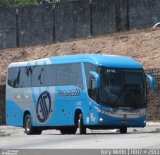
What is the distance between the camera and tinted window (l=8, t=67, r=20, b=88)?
36375mm

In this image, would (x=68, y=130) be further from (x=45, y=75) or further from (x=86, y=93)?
(x=86, y=93)

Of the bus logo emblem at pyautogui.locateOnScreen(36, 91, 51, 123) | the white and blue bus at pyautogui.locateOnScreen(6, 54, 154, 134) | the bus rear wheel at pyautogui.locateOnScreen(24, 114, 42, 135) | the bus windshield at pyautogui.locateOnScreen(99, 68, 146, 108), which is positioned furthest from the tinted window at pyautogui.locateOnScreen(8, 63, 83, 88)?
the bus rear wheel at pyautogui.locateOnScreen(24, 114, 42, 135)

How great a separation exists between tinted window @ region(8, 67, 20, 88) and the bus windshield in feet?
21.5

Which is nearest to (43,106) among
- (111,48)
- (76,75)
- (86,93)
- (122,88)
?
(76,75)

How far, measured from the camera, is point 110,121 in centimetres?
3092

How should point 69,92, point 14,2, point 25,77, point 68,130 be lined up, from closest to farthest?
point 69,92 < point 68,130 < point 25,77 < point 14,2

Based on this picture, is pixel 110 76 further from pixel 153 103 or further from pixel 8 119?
pixel 153 103

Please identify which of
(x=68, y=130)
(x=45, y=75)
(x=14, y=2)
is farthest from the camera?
(x=14, y=2)

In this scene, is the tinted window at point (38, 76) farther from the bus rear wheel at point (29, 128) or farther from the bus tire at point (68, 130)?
the bus tire at point (68, 130)

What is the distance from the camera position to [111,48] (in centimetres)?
4906

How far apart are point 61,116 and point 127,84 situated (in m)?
3.49

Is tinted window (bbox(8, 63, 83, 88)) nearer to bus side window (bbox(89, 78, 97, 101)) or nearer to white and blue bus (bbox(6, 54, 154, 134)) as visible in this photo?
white and blue bus (bbox(6, 54, 154, 134))

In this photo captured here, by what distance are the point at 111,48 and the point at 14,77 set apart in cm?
1356

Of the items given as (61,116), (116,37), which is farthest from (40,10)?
(61,116)
